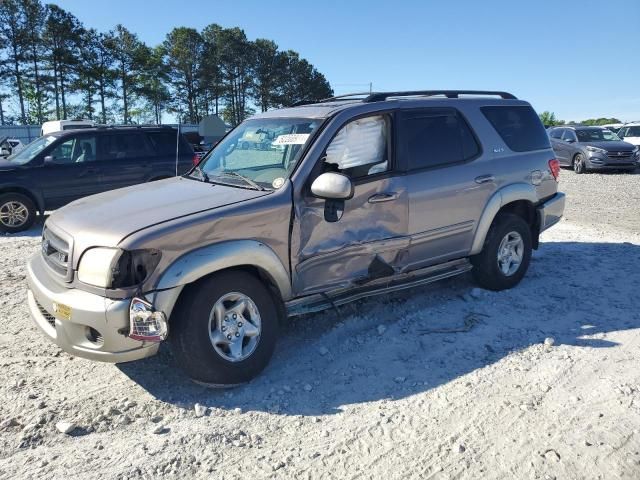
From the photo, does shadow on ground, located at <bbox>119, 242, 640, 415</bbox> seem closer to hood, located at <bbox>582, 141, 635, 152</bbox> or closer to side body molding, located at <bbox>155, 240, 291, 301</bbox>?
side body molding, located at <bbox>155, 240, 291, 301</bbox>

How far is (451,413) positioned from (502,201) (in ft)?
8.61

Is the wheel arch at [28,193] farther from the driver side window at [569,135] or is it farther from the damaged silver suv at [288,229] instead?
the driver side window at [569,135]

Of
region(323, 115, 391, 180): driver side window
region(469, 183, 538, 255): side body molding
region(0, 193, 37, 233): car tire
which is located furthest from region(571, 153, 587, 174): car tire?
region(0, 193, 37, 233): car tire

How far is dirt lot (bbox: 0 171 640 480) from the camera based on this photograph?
290cm

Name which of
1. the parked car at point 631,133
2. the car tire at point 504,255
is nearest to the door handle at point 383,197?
the car tire at point 504,255

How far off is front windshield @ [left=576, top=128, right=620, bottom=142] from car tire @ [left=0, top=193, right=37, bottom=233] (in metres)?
18.2

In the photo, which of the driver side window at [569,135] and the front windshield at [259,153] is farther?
the driver side window at [569,135]

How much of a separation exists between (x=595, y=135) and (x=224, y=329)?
20010 mm

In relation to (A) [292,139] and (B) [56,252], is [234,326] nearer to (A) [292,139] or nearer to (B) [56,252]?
(B) [56,252]

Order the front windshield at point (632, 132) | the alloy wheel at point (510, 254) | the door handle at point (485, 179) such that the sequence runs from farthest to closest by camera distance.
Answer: the front windshield at point (632, 132) → the alloy wheel at point (510, 254) → the door handle at point (485, 179)

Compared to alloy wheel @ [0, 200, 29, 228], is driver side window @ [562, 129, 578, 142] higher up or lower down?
higher up

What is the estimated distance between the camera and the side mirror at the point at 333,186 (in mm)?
3818

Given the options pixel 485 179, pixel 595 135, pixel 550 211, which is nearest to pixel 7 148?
pixel 485 179

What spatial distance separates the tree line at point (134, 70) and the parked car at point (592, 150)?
20474mm
